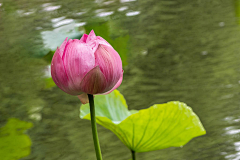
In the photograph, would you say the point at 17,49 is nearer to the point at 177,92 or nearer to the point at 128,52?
the point at 128,52

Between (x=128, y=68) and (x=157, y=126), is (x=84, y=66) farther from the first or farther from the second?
(x=128, y=68)

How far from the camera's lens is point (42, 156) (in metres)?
0.37

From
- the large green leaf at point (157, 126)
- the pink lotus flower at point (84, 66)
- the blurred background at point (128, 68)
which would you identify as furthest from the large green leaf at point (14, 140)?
the pink lotus flower at point (84, 66)

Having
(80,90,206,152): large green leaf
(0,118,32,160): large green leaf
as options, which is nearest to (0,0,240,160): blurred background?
(0,118,32,160): large green leaf

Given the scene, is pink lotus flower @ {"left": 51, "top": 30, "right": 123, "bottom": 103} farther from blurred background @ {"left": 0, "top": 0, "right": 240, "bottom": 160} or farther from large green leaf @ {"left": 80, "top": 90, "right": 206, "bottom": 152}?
blurred background @ {"left": 0, "top": 0, "right": 240, "bottom": 160}

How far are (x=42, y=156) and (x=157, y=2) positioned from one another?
0.37 meters

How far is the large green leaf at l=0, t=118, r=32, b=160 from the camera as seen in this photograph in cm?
33

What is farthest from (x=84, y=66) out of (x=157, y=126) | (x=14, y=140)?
(x=14, y=140)

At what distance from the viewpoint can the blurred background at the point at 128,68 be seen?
13.5 inches

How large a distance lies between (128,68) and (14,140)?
0.24m

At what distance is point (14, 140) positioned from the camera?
0.34m

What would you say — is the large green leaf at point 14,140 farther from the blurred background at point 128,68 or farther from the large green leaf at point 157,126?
the large green leaf at point 157,126

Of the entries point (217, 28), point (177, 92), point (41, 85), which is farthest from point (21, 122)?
point (217, 28)

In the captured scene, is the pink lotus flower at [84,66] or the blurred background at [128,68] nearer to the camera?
the pink lotus flower at [84,66]
